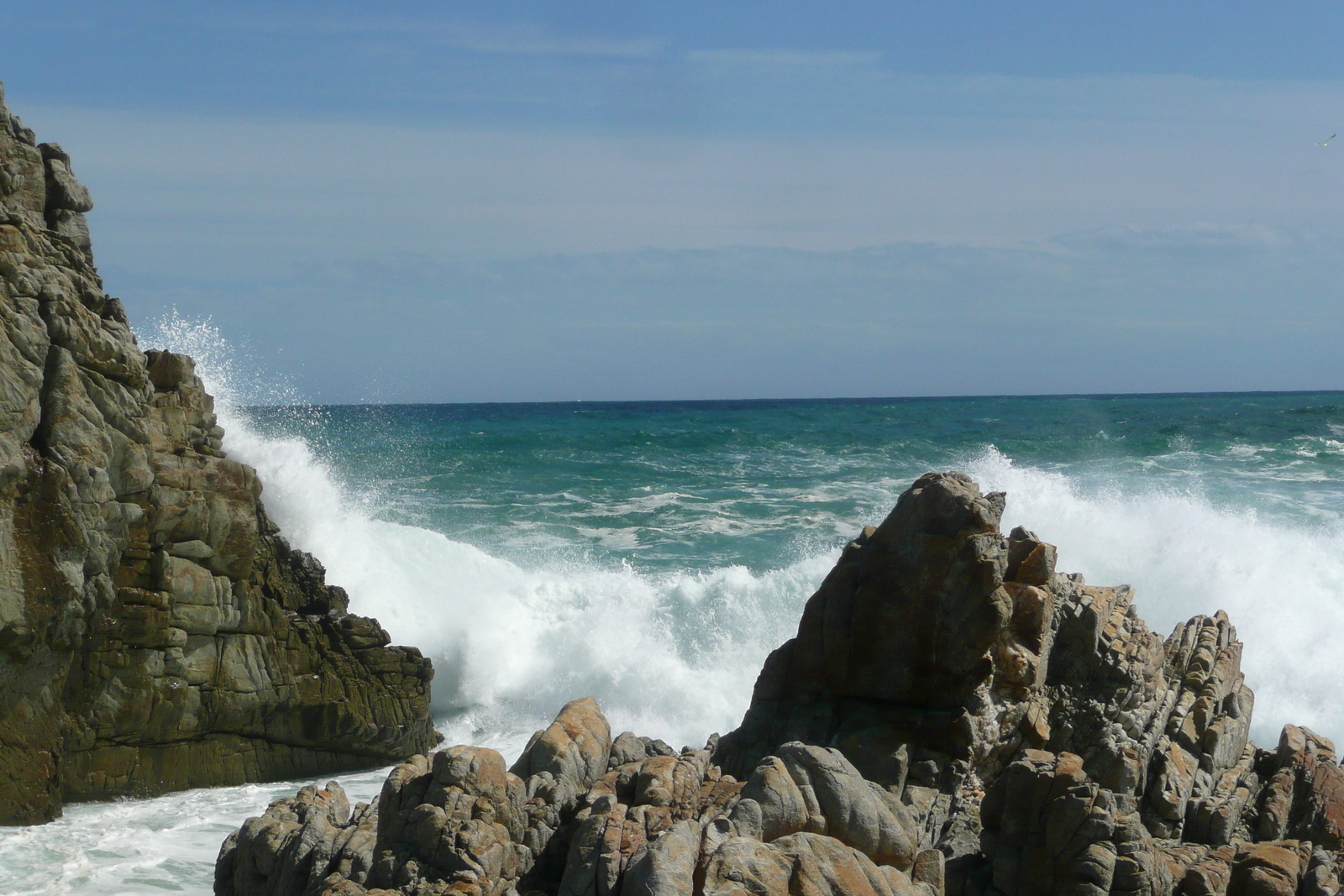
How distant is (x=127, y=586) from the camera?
973 cm

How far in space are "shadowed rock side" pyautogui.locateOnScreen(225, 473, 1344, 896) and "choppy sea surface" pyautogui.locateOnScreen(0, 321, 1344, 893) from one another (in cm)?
353

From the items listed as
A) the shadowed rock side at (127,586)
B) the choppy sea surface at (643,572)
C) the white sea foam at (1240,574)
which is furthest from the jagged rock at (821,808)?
the white sea foam at (1240,574)

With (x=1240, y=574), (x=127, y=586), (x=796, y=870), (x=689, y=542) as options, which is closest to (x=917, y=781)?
(x=796, y=870)

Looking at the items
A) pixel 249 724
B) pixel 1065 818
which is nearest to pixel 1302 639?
pixel 1065 818

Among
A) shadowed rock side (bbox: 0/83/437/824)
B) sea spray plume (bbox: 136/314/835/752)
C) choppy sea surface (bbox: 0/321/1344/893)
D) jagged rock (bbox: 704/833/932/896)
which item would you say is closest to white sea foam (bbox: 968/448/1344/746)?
choppy sea surface (bbox: 0/321/1344/893)

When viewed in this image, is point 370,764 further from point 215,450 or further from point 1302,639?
point 1302,639

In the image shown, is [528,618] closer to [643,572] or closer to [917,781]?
[643,572]

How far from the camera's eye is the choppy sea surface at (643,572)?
33.9 ft

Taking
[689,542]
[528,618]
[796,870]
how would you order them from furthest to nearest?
1. [689,542]
2. [528,618]
3. [796,870]

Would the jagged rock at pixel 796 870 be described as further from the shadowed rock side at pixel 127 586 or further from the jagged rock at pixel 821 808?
the shadowed rock side at pixel 127 586

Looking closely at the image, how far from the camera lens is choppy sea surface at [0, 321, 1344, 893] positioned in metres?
10.3

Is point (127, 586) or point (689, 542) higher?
point (127, 586)

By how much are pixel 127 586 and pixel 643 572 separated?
9791mm

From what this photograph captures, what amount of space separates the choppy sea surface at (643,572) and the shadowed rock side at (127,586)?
506mm
